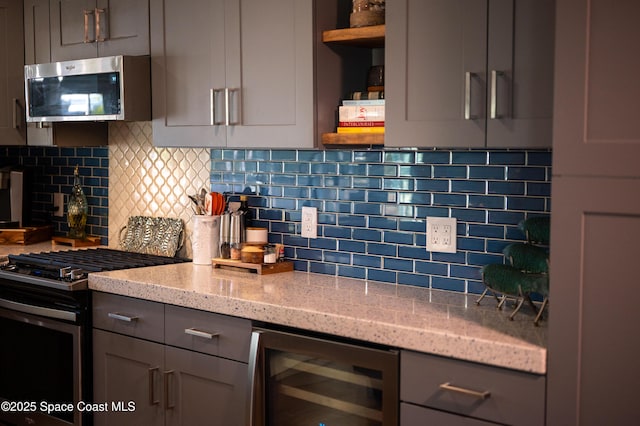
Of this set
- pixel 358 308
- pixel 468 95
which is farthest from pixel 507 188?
pixel 358 308

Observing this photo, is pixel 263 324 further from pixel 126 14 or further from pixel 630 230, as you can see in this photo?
pixel 126 14

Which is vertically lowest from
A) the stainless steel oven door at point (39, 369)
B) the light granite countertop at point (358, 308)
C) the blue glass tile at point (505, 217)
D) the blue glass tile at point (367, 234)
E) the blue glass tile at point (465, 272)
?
the stainless steel oven door at point (39, 369)

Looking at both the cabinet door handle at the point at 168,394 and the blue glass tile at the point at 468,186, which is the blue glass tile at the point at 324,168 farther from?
the cabinet door handle at the point at 168,394

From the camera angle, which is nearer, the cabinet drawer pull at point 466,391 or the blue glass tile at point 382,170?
the cabinet drawer pull at point 466,391

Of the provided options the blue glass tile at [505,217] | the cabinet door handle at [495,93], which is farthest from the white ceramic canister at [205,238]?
the cabinet door handle at [495,93]

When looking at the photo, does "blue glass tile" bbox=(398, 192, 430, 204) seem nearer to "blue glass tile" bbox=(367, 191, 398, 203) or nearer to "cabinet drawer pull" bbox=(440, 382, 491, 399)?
"blue glass tile" bbox=(367, 191, 398, 203)

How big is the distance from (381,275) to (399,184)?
352 mm

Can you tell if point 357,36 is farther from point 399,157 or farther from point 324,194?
point 324,194

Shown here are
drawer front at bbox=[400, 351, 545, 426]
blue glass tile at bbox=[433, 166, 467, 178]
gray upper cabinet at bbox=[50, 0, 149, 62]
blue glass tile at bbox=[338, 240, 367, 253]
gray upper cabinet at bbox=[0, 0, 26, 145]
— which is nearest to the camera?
drawer front at bbox=[400, 351, 545, 426]

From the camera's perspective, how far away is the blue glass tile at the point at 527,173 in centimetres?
278

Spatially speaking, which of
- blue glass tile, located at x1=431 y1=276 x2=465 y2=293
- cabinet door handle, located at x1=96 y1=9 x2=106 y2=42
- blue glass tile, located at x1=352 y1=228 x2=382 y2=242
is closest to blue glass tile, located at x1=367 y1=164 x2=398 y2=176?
blue glass tile, located at x1=352 y1=228 x2=382 y2=242

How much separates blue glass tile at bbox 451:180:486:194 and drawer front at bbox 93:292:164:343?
3.76 ft

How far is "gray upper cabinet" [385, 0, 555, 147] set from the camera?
2.45 metres

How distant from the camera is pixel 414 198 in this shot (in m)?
3.13
